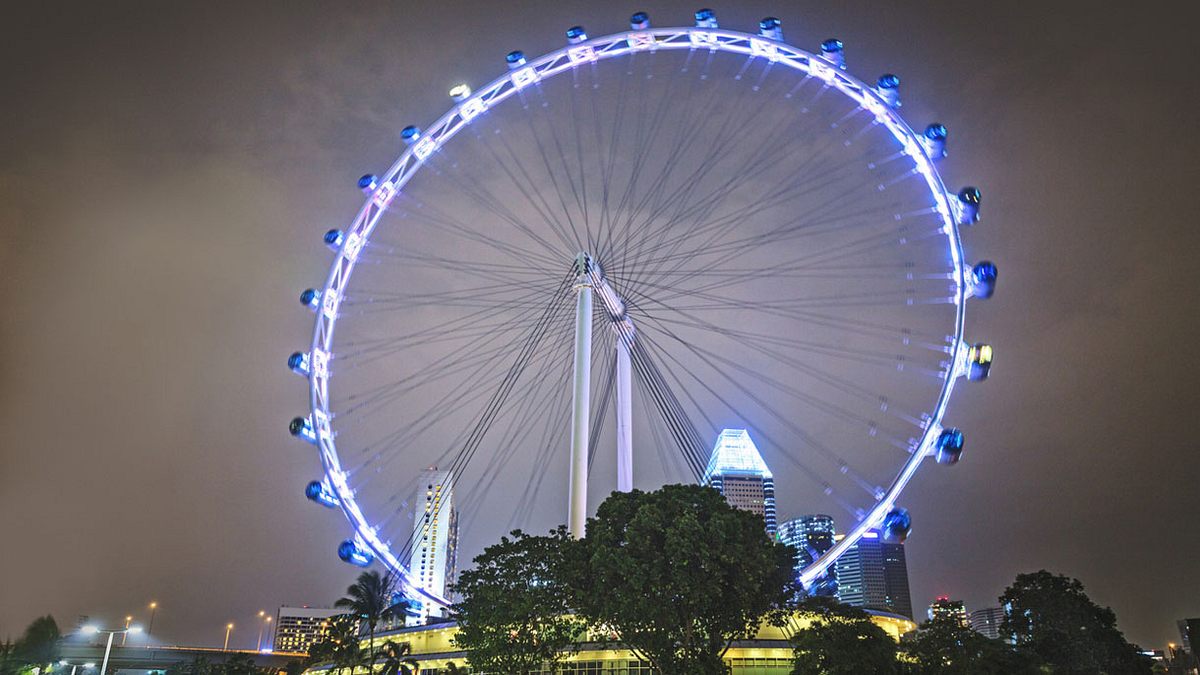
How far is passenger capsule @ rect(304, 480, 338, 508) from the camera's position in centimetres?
3891

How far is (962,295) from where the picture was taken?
32.7 meters

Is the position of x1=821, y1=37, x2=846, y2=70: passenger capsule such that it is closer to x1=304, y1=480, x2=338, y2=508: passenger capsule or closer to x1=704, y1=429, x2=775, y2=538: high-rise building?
x1=304, y1=480, x2=338, y2=508: passenger capsule

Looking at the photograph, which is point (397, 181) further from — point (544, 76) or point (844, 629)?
point (844, 629)

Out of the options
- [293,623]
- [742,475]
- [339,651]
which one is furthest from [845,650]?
[293,623]

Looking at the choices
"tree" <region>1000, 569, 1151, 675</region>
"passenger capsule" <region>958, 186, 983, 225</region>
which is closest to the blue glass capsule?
"passenger capsule" <region>958, 186, 983, 225</region>

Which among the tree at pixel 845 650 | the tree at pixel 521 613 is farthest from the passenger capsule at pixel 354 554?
the tree at pixel 845 650

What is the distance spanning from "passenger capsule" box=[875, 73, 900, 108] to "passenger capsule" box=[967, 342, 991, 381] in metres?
10.9

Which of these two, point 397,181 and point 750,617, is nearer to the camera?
point 750,617

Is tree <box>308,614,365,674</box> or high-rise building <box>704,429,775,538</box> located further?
high-rise building <box>704,429,775,538</box>

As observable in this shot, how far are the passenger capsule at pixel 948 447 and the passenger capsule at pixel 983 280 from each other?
5.54m

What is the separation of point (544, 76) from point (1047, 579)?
1532 inches

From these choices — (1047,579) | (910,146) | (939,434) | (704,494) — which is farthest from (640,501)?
(1047,579)

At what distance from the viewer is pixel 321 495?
38.9 meters

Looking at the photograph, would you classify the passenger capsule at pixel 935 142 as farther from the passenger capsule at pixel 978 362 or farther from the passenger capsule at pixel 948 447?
the passenger capsule at pixel 948 447
